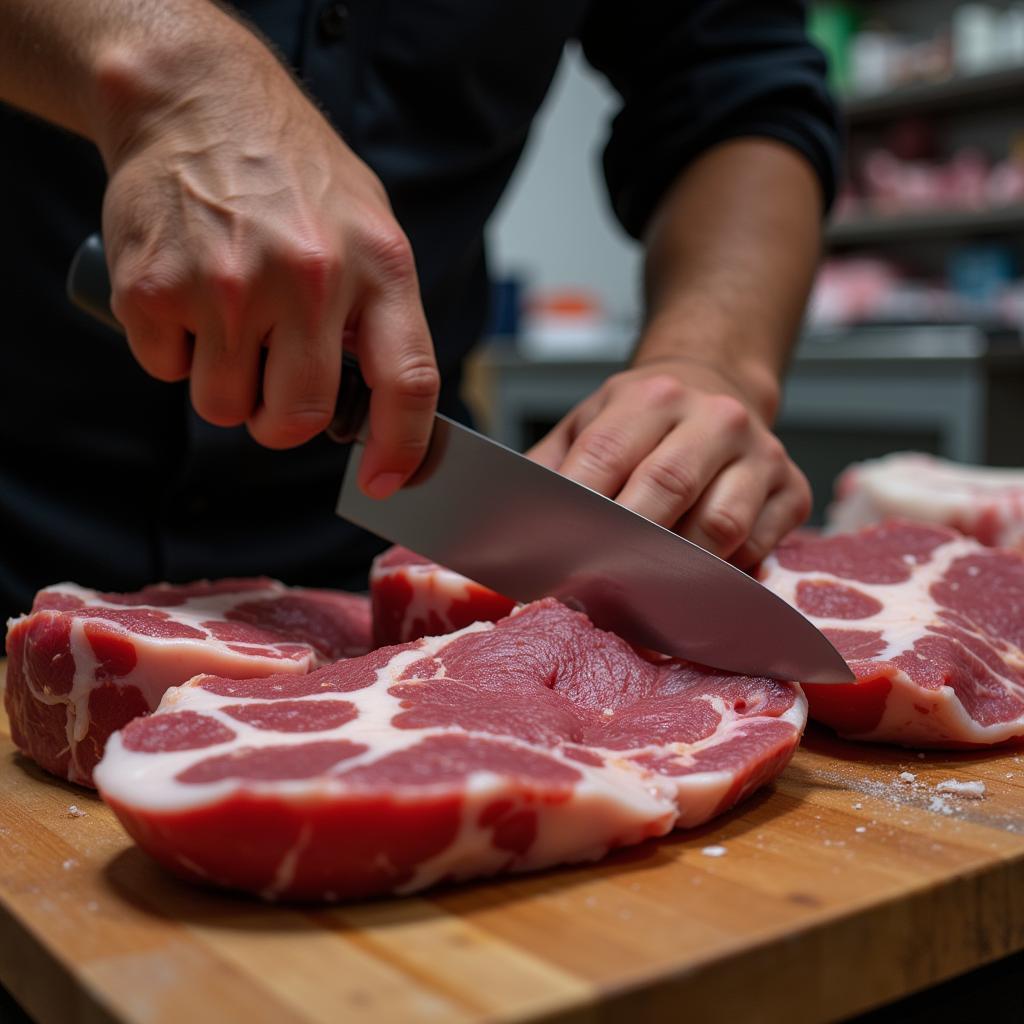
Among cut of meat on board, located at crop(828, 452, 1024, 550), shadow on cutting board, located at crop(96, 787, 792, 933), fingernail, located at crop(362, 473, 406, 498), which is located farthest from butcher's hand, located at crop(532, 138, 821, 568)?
shadow on cutting board, located at crop(96, 787, 792, 933)

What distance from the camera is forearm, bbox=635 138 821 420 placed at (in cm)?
194

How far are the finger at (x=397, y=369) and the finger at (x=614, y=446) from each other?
8.5 inches

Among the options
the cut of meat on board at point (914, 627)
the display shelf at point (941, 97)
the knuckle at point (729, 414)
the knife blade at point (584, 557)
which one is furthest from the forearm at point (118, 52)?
the display shelf at point (941, 97)

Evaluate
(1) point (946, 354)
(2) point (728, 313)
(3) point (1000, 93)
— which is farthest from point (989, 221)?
(2) point (728, 313)

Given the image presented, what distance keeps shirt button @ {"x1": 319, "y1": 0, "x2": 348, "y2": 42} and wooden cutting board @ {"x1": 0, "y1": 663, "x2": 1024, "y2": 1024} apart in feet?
4.03

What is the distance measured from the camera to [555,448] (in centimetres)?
167

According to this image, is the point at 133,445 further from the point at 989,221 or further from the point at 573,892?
the point at 989,221

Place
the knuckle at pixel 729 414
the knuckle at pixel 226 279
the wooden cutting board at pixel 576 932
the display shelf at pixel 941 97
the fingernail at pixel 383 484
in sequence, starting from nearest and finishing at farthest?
the wooden cutting board at pixel 576 932 → the knuckle at pixel 226 279 → the fingernail at pixel 383 484 → the knuckle at pixel 729 414 → the display shelf at pixel 941 97

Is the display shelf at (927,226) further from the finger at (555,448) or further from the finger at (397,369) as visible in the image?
the finger at (397,369)

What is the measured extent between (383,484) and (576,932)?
0.67 m

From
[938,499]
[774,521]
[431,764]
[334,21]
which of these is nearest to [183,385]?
[334,21]

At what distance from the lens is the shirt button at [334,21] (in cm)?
188

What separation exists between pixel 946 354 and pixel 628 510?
10.3 feet

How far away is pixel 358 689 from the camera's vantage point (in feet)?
3.91
